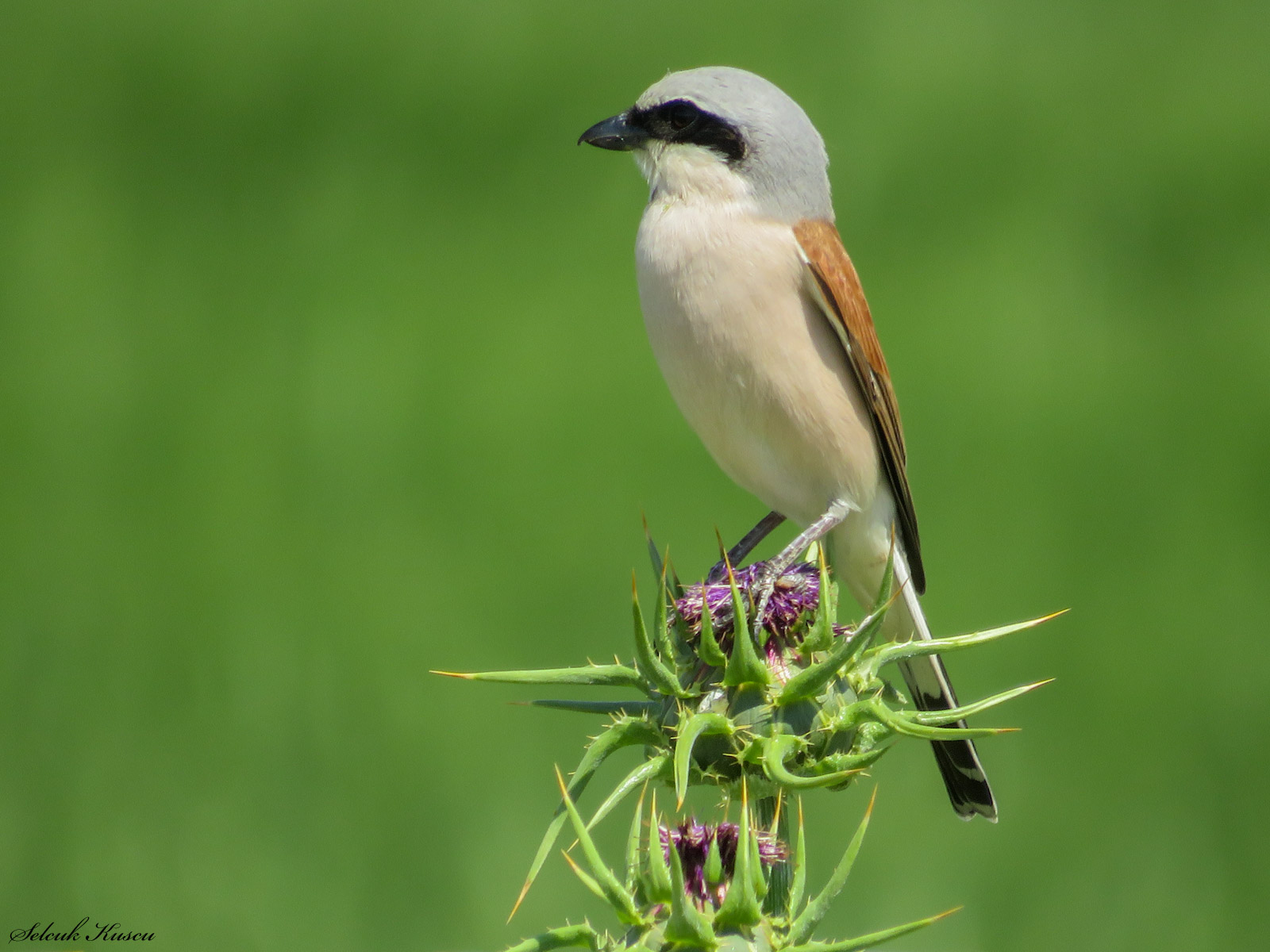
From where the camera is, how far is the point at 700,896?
1.78m

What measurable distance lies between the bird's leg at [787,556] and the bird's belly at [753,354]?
0.04 m

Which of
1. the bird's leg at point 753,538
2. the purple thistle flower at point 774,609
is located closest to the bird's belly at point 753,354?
the bird's leg at point 753,538

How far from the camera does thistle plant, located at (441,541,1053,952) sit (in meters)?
1.69

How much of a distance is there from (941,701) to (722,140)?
4.63ft

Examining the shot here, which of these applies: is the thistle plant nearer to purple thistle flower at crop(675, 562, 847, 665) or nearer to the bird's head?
purple thistle flower at crop(675, 562, 847, 665)

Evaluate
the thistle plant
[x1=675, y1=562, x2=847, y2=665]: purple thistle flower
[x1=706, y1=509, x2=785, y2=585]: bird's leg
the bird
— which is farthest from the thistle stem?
[x1=706, y1=509, x2=785, y2=585]: bird's leg

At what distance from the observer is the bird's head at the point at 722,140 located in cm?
276

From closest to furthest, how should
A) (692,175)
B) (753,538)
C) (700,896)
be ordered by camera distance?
1. (700,896)
2. (692,175)
3. (753,538)

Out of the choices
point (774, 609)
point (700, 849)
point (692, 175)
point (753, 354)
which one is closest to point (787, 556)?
point (774, 609)

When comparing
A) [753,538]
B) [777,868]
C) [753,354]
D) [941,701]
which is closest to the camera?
[777,868]

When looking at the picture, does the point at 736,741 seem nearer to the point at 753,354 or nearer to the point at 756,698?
the point at 756,698

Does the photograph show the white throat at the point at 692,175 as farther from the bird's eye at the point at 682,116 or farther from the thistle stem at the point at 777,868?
the thistle stem at the point at 777,868

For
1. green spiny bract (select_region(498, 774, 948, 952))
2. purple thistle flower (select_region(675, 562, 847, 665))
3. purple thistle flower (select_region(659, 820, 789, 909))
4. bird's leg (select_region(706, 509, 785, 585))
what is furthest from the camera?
bird's leg (select_region(706, 509, 785, 585))

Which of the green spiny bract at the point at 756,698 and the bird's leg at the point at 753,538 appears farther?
the bird's leg at the point at 753,538
